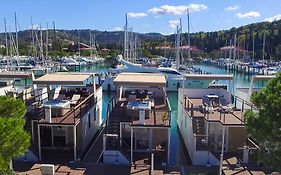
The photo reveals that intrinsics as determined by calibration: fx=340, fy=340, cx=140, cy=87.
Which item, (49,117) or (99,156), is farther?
(99,156)

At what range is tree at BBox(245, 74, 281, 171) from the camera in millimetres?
11102

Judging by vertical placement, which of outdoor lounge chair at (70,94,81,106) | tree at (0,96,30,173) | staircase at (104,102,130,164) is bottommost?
staircase at (104,102,130,164)

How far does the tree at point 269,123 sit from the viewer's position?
36.4 feet

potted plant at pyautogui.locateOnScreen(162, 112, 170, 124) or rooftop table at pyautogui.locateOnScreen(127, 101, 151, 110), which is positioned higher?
rooftop table at pyautogui.locateOnScreen(127, 101, 151, 110)

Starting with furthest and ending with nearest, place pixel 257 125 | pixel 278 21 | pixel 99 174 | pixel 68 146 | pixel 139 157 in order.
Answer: pixel 278 21 < pixel 68 146 < pixel 139 157 < pixel 99 174 < pixel 257 125

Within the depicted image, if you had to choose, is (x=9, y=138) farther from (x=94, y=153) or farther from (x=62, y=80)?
(x=62, y=80)

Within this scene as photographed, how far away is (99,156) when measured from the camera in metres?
21.5

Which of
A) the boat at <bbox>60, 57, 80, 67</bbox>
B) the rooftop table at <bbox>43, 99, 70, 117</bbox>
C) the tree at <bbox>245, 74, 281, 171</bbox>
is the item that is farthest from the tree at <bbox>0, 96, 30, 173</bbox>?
the boat at <bbox>60, 57, 80, 67</bbox>

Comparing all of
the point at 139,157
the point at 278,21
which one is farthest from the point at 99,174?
the point at 278,21

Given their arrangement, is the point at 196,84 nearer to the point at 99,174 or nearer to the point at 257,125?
the point at 99,174

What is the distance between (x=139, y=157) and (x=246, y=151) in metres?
5.99

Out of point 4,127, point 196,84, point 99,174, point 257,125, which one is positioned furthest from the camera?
point 196,84

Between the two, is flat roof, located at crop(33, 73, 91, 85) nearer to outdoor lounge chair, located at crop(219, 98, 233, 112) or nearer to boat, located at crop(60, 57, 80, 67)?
outdoor lounge chair, located at crop(219, 98, 233, 112)

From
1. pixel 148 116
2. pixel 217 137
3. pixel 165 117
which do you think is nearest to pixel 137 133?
pixel 148 116
